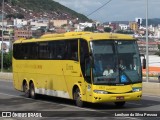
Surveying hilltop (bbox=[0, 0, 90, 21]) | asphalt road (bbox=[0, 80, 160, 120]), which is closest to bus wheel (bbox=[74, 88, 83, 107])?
asphalt road (bbox=[0, 80, 160, 120])

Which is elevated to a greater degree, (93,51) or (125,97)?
(93,51)

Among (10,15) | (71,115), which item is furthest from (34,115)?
(10,15)

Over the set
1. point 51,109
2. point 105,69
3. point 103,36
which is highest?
point 103,36

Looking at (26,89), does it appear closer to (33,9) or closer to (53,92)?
(53,92)

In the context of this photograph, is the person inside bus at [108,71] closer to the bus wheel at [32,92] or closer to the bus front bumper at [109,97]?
the bus front bumper at [109,97]

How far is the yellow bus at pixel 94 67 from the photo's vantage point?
17.2 m

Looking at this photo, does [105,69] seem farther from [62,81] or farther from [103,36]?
[62,81]

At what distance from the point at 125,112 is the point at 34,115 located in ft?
9.86

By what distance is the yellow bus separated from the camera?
17234mm

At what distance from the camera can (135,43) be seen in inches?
718

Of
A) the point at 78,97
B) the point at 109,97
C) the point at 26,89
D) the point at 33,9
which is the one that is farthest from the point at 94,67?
the point at 33,9

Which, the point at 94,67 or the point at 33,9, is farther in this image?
the point at 33,9

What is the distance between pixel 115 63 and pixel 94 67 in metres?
0.78

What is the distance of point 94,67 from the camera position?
56.9 feet
